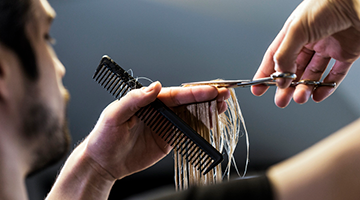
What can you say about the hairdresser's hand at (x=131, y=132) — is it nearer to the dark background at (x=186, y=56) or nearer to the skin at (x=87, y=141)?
the skin at (x=87, y=141)

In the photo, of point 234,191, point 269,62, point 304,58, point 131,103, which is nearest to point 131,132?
point 131,103

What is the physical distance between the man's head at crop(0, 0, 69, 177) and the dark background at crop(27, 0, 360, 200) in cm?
23

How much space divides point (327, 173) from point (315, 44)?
1.34 feet

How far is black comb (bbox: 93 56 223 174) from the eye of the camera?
638mm

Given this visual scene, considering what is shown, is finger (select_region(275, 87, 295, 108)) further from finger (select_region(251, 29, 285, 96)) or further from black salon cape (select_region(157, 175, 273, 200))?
black salon cape (select_region(157, 175, 273, 200))

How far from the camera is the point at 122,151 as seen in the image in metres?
0.74

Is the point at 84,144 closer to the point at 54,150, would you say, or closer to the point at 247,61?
the point at 54,150

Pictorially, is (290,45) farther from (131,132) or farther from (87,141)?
(87,141)

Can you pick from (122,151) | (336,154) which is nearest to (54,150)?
(122,151)

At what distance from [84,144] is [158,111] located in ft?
0.97

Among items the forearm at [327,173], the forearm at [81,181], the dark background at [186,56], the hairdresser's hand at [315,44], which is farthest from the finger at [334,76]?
the forearm at [81,181]

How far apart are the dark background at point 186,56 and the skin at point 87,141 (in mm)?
294

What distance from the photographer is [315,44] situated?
2.33ft

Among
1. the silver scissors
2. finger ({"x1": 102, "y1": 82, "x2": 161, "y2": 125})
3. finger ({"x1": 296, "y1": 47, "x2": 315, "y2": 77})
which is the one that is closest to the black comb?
finger ({"x1": 102, "y1": 82, "x2": 161, "y2": 125})
